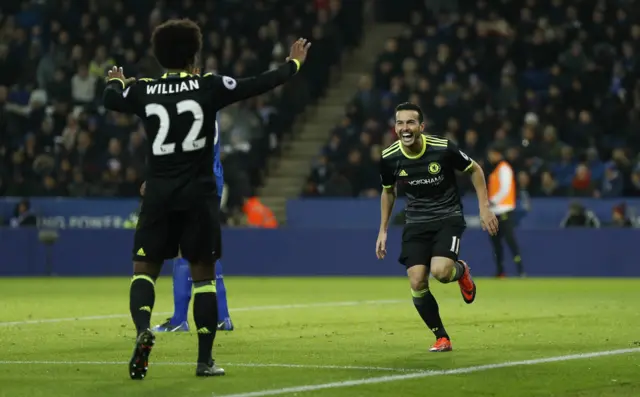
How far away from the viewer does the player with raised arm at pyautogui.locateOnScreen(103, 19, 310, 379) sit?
7.92 meters

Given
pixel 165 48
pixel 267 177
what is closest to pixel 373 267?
pixel 267 177

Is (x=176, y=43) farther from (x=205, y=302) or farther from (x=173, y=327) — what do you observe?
(x=173, y=327)

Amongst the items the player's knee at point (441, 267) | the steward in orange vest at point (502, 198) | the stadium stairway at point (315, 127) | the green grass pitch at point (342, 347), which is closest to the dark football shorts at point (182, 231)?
the green grass pitch at point (342, 347)

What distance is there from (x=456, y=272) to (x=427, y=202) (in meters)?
0.58

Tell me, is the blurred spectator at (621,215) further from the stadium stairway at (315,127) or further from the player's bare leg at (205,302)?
the player's bare leg at (205,302)

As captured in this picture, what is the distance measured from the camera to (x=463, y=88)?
2572 centimetres

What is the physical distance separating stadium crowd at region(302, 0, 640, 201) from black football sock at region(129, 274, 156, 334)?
48.3 ft

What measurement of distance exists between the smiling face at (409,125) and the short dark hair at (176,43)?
2.47 m

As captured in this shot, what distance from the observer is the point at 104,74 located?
86.3 ft

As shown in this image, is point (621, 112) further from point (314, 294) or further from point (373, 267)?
point (314, 294)

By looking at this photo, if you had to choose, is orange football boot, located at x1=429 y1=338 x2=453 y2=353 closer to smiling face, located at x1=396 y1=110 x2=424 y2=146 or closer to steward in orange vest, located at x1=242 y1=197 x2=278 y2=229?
smiling face, located at x1=396 y1=110 x2=424 y2=146

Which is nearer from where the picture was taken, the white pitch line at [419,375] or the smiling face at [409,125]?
the white pitch line at [419,375]

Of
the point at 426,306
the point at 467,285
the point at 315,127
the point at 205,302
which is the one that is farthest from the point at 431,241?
the point at 315,127

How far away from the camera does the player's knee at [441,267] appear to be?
33.0ft
